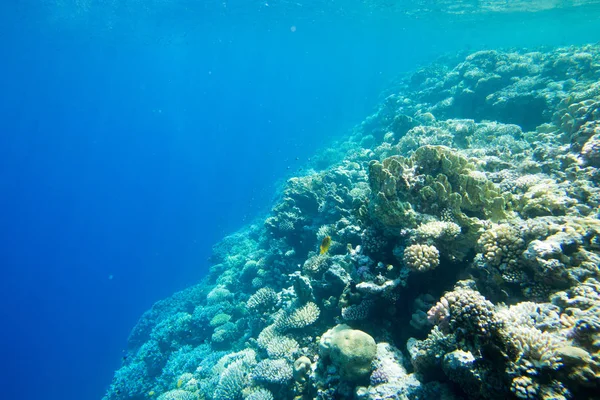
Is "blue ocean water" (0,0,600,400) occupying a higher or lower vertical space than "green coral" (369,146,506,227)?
higher

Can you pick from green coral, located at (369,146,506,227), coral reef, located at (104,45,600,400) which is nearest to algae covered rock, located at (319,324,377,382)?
coral reef, located at (104,45,600,400)

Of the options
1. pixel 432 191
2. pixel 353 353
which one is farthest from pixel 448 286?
pixel 353 353

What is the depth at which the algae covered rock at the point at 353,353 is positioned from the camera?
4.22 meters

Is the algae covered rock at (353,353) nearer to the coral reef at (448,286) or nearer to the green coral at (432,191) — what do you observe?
the coral reef at (448,286)

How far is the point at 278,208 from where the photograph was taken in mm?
12664

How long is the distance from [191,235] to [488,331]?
6023cm

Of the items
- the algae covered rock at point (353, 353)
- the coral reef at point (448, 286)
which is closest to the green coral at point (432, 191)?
the coral reef at point (448, 286)

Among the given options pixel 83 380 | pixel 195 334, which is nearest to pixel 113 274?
pixel 83 380

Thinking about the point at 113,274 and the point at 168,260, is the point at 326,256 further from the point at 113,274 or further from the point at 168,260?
the point at 113,274

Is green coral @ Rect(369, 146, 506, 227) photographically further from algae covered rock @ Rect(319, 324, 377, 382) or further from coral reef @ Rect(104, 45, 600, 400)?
algae covered rock @ Rect(319, 324, 377, 382)

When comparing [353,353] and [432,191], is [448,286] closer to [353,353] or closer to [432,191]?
[432,191]

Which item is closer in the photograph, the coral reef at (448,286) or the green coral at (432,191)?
the coral reef at (448,286)

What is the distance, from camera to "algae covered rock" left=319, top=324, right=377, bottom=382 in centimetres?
422

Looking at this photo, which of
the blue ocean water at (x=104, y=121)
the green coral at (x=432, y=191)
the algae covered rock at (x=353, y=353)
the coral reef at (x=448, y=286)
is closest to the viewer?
the coral reef at (x=448, y=286)
